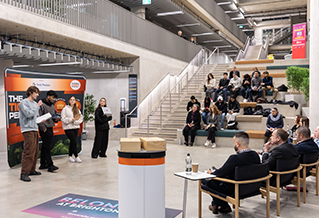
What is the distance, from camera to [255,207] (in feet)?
13.7

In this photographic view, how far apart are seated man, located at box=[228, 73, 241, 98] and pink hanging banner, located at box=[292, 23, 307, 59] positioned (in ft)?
27.5

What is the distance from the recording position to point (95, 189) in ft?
16.5

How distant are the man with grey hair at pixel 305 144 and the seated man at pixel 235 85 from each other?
25.6 feet

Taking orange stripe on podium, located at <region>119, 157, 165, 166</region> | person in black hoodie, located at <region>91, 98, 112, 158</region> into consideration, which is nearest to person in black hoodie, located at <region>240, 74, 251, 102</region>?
person in black hoodie, located at <region>91, 98, 112, 158</region>

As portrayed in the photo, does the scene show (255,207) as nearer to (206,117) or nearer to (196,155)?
(196,155)

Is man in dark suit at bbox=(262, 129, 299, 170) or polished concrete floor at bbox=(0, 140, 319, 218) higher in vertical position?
man in dark suit at bbox=(262, 129, 299, 170)

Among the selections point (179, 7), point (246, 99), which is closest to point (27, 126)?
point (246, 99)

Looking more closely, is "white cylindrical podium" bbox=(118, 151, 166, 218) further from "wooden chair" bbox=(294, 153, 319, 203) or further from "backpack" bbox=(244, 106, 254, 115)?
"backpack" bbox=(244, 106, 254, 115)

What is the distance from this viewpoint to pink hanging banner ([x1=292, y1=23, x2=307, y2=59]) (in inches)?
741

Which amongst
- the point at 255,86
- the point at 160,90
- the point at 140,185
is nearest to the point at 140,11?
the point at 160,90

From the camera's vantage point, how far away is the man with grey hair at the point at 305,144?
4411 mm

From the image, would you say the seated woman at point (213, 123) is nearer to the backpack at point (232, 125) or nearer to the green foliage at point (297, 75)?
the backpack at point (232, 125)

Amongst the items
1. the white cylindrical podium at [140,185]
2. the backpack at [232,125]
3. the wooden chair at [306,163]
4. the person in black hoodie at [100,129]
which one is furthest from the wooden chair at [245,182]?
the backpack at [232,125]

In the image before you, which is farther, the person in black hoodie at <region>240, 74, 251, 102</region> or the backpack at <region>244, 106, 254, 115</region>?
the person in black hoodie at <region>240, 74, 251, 102</region>
